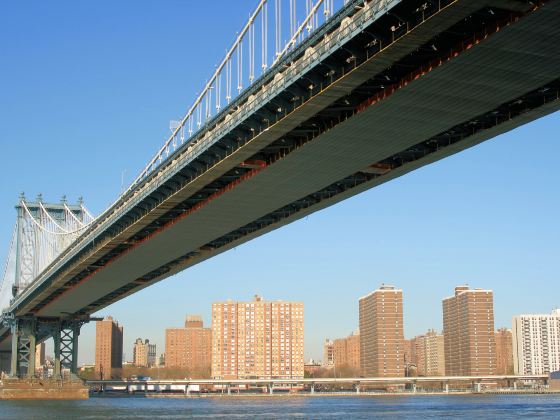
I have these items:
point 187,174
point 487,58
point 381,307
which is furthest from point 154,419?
point 381,307

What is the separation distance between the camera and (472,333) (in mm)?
172125

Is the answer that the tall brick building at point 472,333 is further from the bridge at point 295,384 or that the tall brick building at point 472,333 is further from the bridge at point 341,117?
the bridge at point 341,117

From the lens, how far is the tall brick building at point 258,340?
180 metres

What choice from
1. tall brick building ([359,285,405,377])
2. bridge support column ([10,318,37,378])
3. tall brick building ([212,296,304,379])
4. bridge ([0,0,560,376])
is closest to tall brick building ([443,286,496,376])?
tall brick building ([359,285,405,377])

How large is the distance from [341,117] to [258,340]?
499 feet

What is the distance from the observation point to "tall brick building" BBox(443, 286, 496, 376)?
170 meters

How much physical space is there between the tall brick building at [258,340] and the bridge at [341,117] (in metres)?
124

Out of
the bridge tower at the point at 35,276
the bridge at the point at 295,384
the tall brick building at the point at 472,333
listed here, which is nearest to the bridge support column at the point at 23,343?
the bridge tower at the point at 35,276

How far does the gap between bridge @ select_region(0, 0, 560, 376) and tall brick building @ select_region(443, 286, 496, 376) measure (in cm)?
12244

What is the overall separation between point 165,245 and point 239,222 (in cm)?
763

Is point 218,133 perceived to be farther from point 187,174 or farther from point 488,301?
point 488,301

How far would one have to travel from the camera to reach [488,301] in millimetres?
173625

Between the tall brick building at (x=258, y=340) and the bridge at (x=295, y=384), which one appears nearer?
the bridge at (x=295, y=384)

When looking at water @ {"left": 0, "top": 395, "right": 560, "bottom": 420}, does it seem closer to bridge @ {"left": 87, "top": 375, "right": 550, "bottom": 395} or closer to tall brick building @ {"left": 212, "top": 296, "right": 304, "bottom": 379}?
bridge @ {"left": 87, "top": 375, "right": 550, "bottom": 395}
